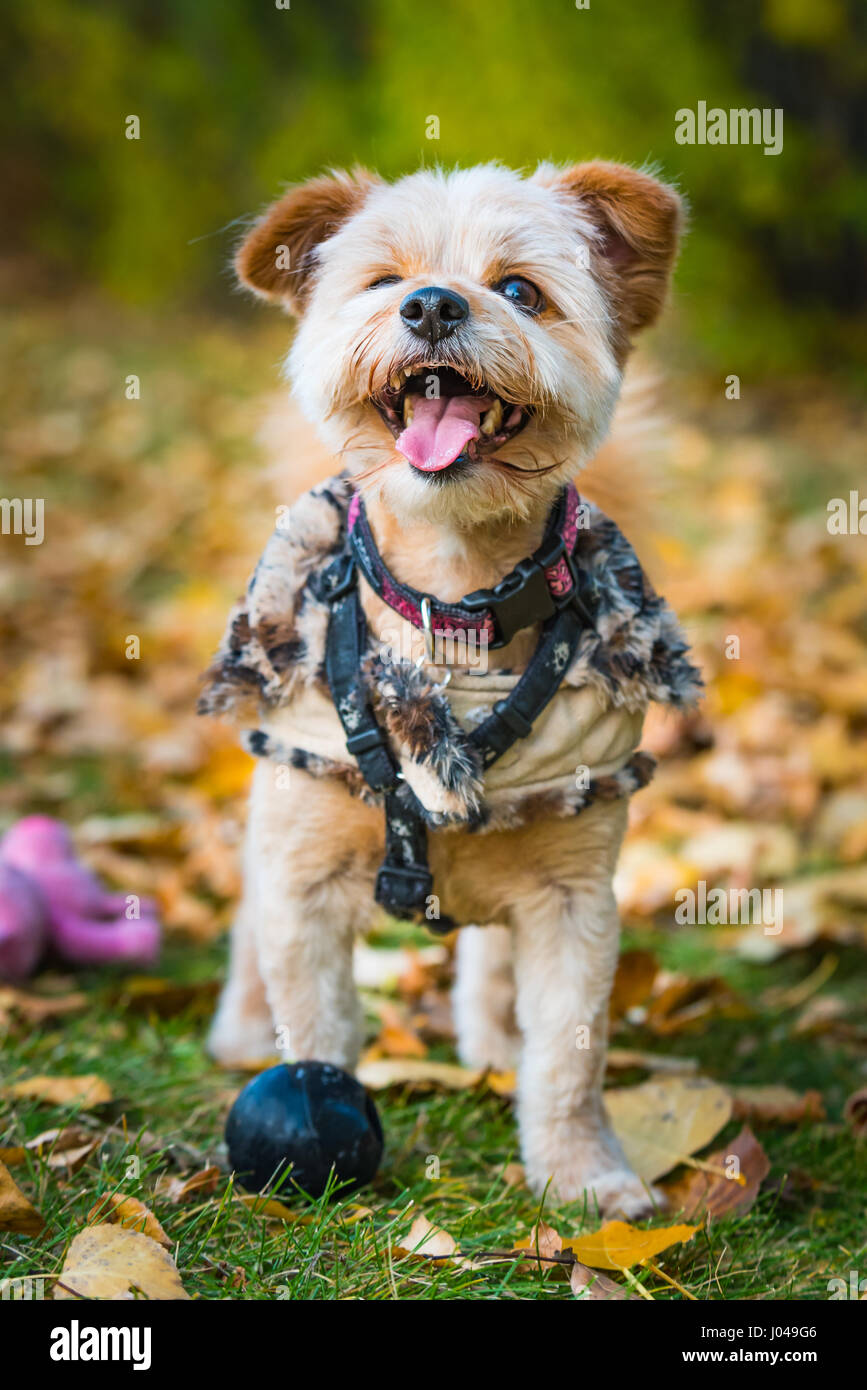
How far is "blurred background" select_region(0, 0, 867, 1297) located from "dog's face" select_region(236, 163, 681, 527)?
0.21 meters

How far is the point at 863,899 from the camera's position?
10.9 feet

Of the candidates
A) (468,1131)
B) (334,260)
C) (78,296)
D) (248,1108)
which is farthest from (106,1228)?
(78,296)

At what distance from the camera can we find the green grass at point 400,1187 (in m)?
1.68

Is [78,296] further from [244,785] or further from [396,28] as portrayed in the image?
[244,785]

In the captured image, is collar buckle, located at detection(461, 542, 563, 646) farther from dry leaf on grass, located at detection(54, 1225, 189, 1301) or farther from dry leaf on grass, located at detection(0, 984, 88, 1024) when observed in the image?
dry leaf on grass, located at detection(0, 984, 88, 1024)

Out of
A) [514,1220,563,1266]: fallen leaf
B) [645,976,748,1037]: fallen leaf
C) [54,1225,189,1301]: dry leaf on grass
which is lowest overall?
[514,1220,563,1266]: fallen leaf

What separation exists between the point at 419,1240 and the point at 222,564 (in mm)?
4292

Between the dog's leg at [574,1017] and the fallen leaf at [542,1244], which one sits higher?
the dog's leg at [574,1017]

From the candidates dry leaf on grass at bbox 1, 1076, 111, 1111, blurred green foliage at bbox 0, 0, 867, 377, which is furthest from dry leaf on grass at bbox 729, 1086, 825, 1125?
blurred green foliage at bbox 0, 0, 867, 377

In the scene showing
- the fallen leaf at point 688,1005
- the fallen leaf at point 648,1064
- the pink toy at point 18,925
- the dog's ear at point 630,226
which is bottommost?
the fallen leaf at point 648,1064

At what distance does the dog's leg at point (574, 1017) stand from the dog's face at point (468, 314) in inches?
22.2

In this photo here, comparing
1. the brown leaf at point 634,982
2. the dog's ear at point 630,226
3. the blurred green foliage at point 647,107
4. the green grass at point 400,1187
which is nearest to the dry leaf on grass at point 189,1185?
the green grass at point 400,1187

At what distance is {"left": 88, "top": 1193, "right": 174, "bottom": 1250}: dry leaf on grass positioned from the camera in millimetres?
1693

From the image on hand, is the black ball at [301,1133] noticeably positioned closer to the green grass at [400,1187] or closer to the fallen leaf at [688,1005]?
the green grass at [400,1187]
